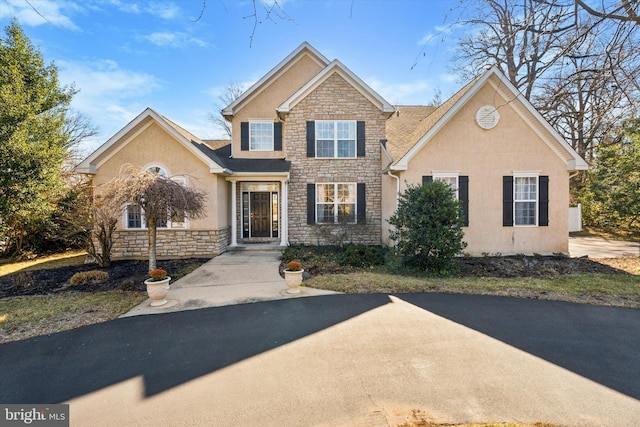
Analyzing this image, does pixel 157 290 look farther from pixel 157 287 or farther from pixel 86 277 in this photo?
pixel 86 277

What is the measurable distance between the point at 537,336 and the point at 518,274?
4.54 m

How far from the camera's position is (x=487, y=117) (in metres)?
10.4

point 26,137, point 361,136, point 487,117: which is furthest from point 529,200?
point 26,137

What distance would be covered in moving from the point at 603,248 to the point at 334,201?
1220cm

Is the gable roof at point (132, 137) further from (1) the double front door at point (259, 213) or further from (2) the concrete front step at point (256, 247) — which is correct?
(2) the concrete front step at point (256, 247)

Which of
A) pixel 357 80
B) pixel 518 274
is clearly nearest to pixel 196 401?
pixel 518 274

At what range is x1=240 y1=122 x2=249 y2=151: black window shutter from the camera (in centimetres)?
1352

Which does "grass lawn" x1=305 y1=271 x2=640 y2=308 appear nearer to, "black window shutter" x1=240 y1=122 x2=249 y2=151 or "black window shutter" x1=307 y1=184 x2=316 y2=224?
"black window shutter" x1=307 y1=184 x2=316 y2=224

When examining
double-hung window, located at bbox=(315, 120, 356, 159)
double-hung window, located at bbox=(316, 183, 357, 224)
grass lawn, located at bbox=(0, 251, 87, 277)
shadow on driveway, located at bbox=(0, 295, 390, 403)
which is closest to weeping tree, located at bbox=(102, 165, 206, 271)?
shadow on driveway, located at bbox=(0, 295, 390, 403)

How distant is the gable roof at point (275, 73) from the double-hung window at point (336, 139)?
3.71 metres

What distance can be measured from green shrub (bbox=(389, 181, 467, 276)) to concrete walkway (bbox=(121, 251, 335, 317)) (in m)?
3.15

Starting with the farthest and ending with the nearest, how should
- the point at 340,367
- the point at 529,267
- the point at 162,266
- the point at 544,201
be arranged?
the point at 544,201 < the point at 162,266 < the point at 529,267 < the point at 340,367

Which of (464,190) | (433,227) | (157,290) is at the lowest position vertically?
(157,290)

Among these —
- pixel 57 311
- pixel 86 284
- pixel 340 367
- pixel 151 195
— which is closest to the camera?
pixel 340 367
